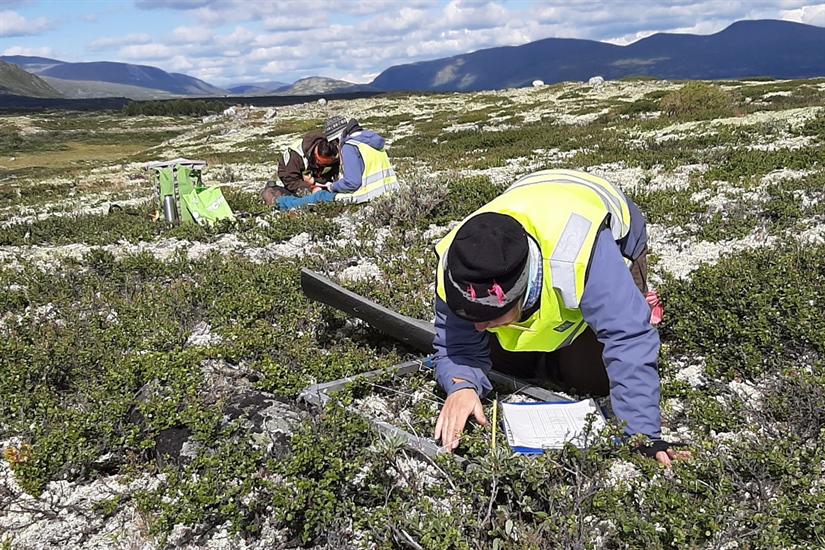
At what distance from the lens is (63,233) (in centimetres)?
962

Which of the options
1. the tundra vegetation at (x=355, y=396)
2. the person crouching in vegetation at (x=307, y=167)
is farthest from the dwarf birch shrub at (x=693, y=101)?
the person crouching in vegetation at (x=307, y=167)

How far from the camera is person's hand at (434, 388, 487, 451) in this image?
3.32 meters

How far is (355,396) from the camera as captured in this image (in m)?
4.27

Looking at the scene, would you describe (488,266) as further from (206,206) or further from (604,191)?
(206,206)

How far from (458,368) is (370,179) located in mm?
6904

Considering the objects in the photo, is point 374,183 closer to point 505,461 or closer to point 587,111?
point 505,461

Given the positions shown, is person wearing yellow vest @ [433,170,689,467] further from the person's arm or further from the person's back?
the person's back

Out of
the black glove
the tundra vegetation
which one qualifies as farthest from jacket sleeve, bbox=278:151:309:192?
the black glove

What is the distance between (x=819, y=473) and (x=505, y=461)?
1610mm

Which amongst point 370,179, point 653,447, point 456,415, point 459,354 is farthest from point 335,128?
point 653,447

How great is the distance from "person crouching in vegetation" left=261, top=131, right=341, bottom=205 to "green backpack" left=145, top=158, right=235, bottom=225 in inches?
55.3

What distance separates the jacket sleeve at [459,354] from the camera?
11.7 ft

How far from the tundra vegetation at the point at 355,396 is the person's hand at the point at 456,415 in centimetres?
11

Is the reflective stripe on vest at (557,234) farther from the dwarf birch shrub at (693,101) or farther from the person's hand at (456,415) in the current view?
the dwarf birch shrub at (693,101)
